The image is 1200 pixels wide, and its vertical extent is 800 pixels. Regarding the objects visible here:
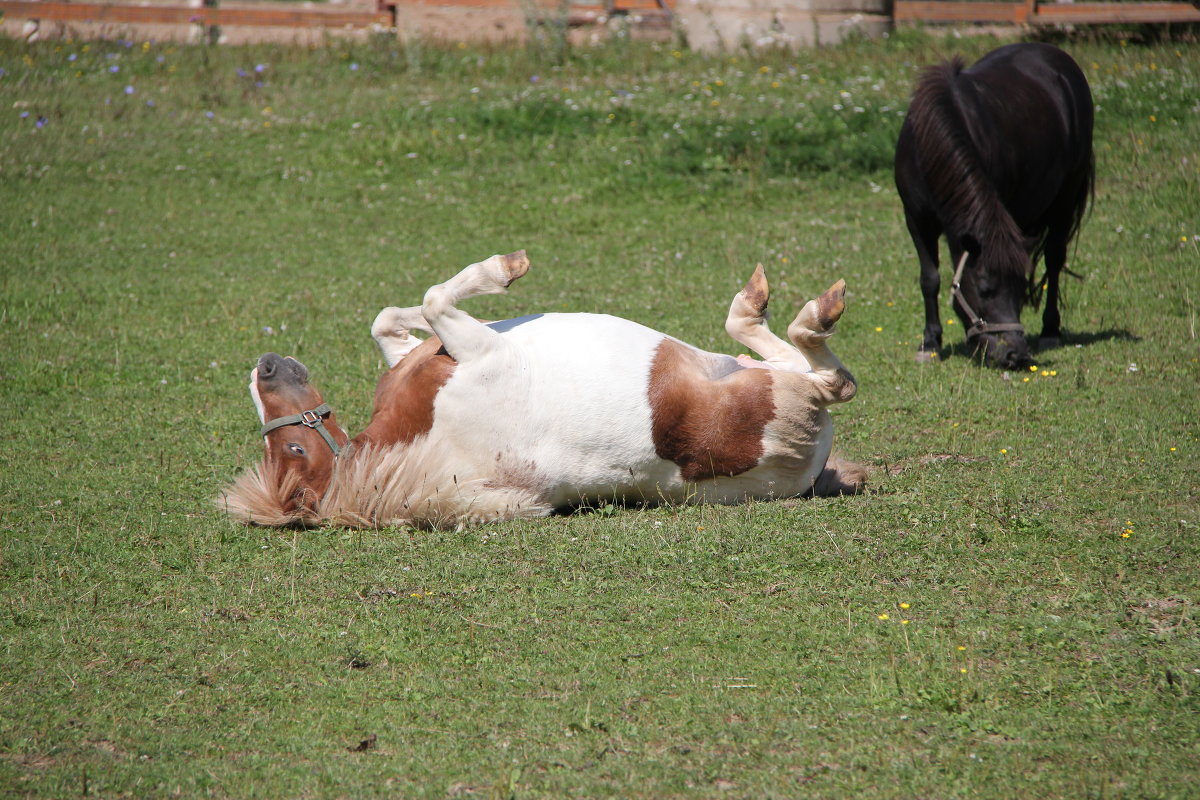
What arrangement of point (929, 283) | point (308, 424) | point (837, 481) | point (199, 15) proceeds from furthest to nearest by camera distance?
point (199, 15)
point (929, 283)
point (837, 481)
point (308, 424)

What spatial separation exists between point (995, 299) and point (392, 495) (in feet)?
13.6

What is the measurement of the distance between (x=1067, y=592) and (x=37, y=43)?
1703 cm

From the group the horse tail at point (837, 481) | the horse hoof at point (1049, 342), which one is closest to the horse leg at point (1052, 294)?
the horse hoof at point (1049, 342)

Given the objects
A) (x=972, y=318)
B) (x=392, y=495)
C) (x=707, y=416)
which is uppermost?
(x=707, y=416)

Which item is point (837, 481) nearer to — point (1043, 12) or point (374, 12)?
point (1043, 12)

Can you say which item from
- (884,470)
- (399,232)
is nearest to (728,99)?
(399,232)

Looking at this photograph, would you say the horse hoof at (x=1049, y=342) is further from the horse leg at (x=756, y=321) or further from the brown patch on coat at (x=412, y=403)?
the brown patch on coat at (x=412, y=403)

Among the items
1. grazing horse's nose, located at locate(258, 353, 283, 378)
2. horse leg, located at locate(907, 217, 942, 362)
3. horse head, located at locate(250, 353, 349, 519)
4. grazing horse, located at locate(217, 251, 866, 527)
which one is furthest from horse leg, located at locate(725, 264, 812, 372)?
horse leg, located at locate(907, 217, 942, 362)

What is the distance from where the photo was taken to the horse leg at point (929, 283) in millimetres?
7129

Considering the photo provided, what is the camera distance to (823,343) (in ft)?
14.8

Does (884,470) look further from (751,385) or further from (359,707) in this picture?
(359,707)

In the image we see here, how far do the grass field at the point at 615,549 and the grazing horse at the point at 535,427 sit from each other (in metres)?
0.18

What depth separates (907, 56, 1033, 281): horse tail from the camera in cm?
650

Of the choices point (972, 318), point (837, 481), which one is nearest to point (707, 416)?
point (837, 481)
